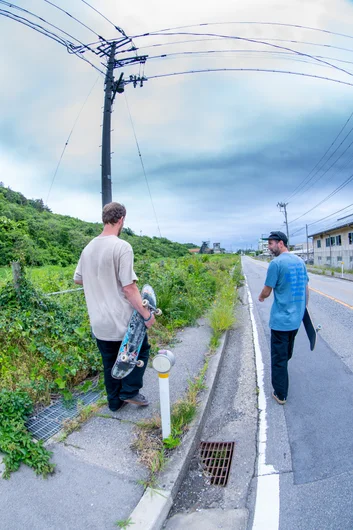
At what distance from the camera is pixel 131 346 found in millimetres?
2977

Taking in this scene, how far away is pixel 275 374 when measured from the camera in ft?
12.3

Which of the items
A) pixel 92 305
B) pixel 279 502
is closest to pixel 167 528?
pixel 279 502

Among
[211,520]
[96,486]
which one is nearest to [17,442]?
[96,486]

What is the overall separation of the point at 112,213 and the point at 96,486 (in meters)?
2.24

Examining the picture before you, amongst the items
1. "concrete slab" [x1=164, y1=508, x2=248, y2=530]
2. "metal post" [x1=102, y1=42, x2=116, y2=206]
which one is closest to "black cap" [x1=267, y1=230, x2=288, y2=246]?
"concrete slab" [x1=164, y1=508, x2=248, y2=530]

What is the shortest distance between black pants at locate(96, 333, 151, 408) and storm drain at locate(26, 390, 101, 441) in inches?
16.1

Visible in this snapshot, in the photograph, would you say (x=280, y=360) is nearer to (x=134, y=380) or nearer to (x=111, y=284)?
(x=134, y=380)

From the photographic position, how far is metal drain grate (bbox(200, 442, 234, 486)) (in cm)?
266

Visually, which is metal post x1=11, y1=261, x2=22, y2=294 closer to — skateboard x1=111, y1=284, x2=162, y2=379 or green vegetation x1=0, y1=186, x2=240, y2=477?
green vegetation x1=0, y1=186, x2=240, y2=477

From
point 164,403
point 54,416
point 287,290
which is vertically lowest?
point 54,416

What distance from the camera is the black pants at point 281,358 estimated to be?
3.72m

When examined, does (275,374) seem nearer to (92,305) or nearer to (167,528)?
(167,528)

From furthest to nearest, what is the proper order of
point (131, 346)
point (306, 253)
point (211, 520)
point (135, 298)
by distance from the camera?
1. point (306, 253)
2. point (131, 346)
3. point (135, 298)
4. point (211, 520)

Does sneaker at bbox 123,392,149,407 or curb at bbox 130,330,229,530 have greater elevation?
sneaker at bbox 123,392,149,407
